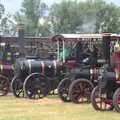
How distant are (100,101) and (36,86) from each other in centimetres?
424

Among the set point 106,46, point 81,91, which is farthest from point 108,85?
point 81,91

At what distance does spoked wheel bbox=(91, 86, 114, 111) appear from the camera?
49.6 ft

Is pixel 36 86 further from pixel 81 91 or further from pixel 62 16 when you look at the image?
pixel 62 16

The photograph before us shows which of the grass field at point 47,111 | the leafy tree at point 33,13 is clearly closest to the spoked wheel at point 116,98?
the grass field at point 47,111

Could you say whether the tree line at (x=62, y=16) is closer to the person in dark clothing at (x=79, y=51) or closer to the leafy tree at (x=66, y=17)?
the leafy tree at (x=66, y=17)

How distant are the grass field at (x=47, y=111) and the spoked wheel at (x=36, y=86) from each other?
0.29 metres

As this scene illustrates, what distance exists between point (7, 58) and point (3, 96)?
2067 mm

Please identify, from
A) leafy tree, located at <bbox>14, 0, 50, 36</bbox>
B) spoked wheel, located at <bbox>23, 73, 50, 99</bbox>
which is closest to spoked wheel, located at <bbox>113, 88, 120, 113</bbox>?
spoked wheel, located at <bbox>23, 73, 50, 99</bbox>

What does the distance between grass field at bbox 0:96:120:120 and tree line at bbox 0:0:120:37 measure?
36.1 m

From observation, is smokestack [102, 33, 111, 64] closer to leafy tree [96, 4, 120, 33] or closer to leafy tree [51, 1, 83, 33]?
leafy tree [96, 4, 120, 33]

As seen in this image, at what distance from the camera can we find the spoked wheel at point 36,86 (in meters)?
18.9

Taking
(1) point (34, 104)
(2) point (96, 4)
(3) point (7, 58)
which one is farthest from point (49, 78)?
(2) point (96, 4)

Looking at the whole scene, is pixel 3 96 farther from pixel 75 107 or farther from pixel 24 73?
pixel 75 107

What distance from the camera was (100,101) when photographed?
15.1m
